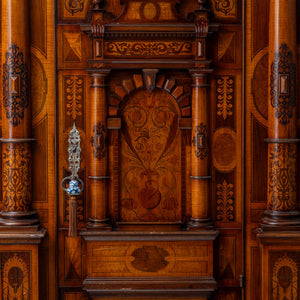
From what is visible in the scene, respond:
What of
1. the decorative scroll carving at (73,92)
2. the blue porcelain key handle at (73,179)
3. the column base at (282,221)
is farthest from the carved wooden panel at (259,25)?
the blue porcelain key handle at (73,179)

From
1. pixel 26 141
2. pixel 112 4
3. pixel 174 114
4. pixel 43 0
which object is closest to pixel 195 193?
pixel 174 114

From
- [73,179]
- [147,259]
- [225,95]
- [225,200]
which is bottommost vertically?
[147,259]

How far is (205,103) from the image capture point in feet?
11.7

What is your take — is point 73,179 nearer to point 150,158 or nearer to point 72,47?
point 150,158

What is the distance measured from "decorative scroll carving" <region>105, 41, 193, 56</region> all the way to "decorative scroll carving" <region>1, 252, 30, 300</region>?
63.8 inches

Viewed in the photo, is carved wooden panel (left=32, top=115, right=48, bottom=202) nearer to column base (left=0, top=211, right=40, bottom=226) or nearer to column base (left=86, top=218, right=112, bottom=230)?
column base (left=0, top=211, right=40, bottom=226)

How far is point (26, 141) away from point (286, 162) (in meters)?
1.87

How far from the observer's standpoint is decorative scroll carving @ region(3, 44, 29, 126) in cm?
345

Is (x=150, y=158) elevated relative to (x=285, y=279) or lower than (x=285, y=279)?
elevated

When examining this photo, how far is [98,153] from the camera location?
3574mm

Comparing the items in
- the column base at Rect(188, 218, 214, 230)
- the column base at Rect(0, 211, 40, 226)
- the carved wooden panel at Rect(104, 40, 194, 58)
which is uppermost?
the carved wooden panel at Rect(104, 40, 194, 58)

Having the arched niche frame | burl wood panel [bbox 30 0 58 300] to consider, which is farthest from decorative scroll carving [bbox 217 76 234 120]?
burl wood panel [bbox 30 0 58 300]

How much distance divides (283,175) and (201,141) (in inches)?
25.1

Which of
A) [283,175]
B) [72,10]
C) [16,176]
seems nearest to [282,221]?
[283,175]
